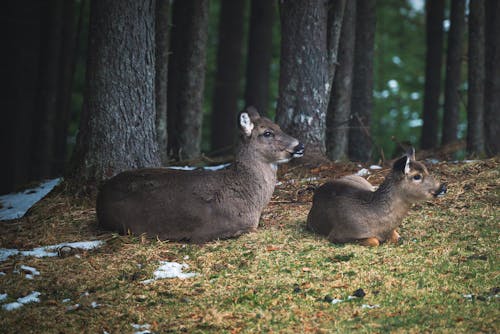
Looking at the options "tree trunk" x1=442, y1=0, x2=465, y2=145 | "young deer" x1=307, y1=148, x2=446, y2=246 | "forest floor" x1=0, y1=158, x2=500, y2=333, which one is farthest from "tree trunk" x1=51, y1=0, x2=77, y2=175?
"young deer" x1=307, y1=148, x2=446, y2=246

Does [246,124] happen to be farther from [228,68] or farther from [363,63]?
[228,68]

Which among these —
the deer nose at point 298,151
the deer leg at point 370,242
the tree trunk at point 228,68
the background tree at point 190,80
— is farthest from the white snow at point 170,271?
the tree trunk at point 228,68

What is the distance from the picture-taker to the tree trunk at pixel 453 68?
57.5 ft

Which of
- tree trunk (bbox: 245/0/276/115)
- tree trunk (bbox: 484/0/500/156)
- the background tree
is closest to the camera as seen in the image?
tree trunk (bbox: 484/0/500/156)

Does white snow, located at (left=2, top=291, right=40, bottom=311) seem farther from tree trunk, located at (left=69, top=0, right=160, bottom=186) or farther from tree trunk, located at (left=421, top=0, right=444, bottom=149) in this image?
tree trunk, located at (left=421, top=0, right=444, bottom=149)

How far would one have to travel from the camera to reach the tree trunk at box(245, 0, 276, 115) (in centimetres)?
2130

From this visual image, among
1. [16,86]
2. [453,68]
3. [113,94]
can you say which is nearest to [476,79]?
[453,68]

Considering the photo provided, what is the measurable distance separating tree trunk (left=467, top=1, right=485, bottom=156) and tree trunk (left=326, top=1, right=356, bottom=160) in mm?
2385

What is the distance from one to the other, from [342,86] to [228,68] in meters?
8.74

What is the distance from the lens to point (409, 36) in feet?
102

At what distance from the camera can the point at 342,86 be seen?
14.7m

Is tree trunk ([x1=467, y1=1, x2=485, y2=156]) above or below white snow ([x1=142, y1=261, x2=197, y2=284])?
above

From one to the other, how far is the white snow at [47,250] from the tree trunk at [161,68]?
16.1 ft

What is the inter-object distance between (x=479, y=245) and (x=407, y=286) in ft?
5.41
